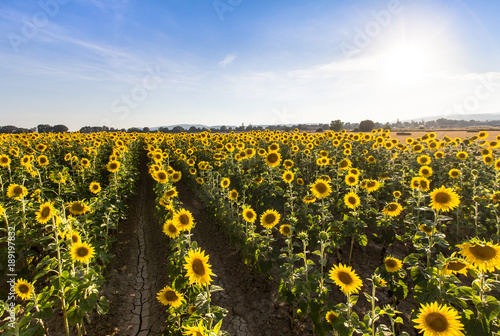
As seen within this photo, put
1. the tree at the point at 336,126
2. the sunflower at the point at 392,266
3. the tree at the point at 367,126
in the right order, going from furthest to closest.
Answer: the tree at the point at 367,126 → the tree at the point at 336,126 → the sunflower at the point at 392,266

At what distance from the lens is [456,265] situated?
2420 mm

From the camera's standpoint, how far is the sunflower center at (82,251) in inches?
132

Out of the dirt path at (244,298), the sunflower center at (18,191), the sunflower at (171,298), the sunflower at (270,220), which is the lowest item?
the dirt path at (244,298)

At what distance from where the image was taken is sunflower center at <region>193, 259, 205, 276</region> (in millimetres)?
2803

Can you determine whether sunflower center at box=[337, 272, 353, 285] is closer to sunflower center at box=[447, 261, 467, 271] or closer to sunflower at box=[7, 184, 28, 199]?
sunflower center at box=[447, 261, 467, 271]

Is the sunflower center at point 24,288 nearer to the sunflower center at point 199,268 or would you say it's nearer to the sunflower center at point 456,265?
the sunflower center at point 199,268

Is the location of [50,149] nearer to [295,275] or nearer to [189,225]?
[189,225]

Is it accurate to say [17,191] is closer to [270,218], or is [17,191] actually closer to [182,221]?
[182,221]

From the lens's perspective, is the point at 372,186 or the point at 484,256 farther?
the point at 372,186

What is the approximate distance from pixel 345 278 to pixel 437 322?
0.94 m

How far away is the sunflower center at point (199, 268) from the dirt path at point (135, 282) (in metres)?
1.90

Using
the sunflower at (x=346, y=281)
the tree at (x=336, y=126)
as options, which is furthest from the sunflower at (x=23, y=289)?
the tree at (x=336, y=126)

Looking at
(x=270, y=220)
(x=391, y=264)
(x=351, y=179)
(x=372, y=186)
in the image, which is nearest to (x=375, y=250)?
(x=372, y=186)

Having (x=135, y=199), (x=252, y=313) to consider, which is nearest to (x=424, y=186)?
(x=252, y=313)
